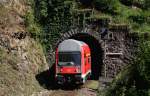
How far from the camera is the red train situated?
84.3ft

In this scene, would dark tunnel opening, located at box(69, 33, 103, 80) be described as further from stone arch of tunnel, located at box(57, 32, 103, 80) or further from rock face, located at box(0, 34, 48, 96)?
rock face, located at box(0, 34, 48, 96)

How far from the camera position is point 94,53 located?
3219 cm

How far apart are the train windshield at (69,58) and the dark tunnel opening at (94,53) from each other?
13.5 feet


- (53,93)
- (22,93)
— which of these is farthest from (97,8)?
(22,93)

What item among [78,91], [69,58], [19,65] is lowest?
[78,91]

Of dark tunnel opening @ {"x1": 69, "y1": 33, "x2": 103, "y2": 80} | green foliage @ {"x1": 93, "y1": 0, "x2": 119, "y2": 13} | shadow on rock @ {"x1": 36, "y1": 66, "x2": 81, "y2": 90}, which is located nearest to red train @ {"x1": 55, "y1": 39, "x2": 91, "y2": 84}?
shadow on rock @ {"x1": 36, "y1": 66, "x2": 81, "y2": 90}

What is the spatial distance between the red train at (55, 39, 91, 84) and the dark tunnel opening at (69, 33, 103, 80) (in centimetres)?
399

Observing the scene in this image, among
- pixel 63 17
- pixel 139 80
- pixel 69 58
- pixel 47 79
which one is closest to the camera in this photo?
pixel 139 80

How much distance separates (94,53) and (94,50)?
226 mm

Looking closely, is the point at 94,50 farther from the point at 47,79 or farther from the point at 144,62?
the point at 144,62

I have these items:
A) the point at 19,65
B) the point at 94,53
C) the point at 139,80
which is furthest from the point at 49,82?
the point at 139,80

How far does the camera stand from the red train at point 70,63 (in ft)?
84.3

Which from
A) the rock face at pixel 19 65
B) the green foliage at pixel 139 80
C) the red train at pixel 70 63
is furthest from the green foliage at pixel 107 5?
the green foliage at pixel 139 80

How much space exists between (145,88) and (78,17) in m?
10.7
